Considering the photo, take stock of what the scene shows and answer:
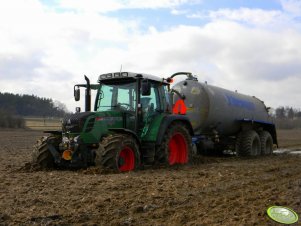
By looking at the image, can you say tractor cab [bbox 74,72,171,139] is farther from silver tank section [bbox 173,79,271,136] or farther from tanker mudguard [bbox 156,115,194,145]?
silver tank section [bbox 173,79,271,136]

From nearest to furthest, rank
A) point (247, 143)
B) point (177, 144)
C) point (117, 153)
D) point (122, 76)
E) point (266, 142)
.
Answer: point (117, 153) → point (122, 76) → point (177, 144) → point (247, 143) → point (266, 142)

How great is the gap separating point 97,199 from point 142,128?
4.44 meters

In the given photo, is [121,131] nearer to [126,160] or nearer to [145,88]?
[126,160]

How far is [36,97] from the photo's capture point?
8106 cm

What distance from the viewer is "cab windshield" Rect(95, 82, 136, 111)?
35.5ft

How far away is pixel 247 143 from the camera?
54.1ft

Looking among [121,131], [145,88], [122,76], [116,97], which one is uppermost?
[122,76]

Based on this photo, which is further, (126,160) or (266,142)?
(266,142)

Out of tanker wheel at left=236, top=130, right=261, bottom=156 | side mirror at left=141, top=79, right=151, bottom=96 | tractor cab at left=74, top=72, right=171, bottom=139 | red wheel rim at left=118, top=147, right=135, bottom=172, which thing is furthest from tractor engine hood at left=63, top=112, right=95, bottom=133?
tanker wheel at left=236, top=130, right=261, bottom=156

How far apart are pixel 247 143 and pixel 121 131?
7940mm

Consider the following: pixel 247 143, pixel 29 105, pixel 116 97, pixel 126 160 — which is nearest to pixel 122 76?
pixel 116 97

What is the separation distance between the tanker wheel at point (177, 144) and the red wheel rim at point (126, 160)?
1.18 meters

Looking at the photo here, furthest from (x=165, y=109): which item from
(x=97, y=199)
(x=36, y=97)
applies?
(x=36, y=97)

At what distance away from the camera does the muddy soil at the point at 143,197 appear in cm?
553
